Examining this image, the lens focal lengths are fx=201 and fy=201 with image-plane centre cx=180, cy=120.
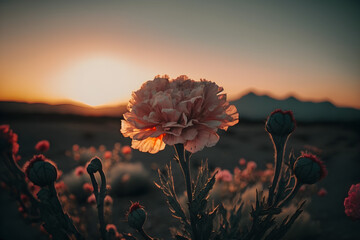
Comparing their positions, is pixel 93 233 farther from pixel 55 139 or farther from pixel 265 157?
pixel 55 139

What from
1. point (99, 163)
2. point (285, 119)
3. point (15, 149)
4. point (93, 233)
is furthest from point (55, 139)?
point (285, 119)

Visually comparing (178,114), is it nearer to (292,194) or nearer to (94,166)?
(94,166)

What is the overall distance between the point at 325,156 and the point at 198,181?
31.4 feet

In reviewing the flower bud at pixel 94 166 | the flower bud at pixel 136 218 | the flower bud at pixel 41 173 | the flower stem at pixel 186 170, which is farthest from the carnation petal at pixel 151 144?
the flower bud at pixel 41 173

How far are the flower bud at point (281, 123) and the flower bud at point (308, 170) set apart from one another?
235 mm

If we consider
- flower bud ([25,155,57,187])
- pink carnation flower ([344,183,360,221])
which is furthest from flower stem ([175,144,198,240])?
pink carnation flower ([344,183,360,221])

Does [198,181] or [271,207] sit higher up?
[198,181]

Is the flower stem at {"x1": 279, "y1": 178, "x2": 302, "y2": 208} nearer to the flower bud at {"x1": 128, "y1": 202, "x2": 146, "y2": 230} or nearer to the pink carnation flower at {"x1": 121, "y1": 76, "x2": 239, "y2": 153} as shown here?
the pink carnation flower at {"x1": 121, "y1": 76, "x2": 239, "y2": 153}

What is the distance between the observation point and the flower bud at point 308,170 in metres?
1.44

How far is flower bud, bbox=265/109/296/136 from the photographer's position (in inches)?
59.9

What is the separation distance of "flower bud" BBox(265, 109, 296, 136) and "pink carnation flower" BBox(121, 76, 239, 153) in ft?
0.97

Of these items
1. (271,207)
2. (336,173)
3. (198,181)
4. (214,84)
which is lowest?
(336,173)

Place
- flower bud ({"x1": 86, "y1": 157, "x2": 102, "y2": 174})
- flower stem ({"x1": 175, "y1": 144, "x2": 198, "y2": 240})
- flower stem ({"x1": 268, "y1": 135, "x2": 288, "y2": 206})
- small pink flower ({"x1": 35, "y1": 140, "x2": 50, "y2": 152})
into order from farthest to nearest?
small pink flower ({"x1": 35, "y1": 140, "x2": 50, "y2": 152}) → flower bud ({"x1": 86, "y1": 157, "x2": 102, "y2": 174}) → flower stem ({"x1": 268, "y1": 135, "x2": 288, "y2": 206}) → flower stem ({"x1": 175, "y1": 144, "x2": 198, "y2": 240})

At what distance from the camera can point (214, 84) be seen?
1.48 metres
